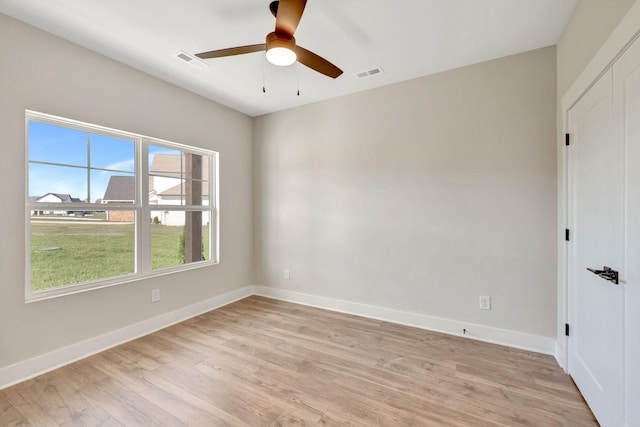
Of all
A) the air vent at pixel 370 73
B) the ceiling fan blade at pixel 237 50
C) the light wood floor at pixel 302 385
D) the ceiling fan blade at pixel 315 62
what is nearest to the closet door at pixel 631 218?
the light wood floor at pixel 302 385

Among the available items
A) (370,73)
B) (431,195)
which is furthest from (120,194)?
(431,195)

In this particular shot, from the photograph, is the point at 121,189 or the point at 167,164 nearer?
the point at 121,189

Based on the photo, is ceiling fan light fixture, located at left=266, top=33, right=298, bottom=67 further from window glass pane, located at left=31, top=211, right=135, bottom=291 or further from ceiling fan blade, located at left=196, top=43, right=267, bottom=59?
window glass pane, located at left=31, top=211, right=135, bottom=291

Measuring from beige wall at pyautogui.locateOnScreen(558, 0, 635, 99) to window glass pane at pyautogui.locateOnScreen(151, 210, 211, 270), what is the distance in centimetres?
399

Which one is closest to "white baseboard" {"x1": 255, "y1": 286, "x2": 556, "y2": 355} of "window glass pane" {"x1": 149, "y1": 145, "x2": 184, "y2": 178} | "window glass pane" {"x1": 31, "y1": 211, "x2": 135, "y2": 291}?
"window glass pane" {"x1": 31, "y1": 211, "x2": 135, "y2": 291}

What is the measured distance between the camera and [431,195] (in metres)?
2.98

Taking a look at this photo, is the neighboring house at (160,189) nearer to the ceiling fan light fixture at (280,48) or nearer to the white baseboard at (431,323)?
the white baseboard at (431,323)

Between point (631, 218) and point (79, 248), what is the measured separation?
158 inches

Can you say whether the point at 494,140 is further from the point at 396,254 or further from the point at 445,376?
the point at 445,376

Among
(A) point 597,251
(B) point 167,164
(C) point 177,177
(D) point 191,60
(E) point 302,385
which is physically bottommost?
(E) point 302,385

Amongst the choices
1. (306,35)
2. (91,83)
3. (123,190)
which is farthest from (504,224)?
(91,83)

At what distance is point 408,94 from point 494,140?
1034mm

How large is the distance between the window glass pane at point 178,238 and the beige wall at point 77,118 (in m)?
0.21

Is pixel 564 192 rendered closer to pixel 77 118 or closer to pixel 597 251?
pixel 597 251
